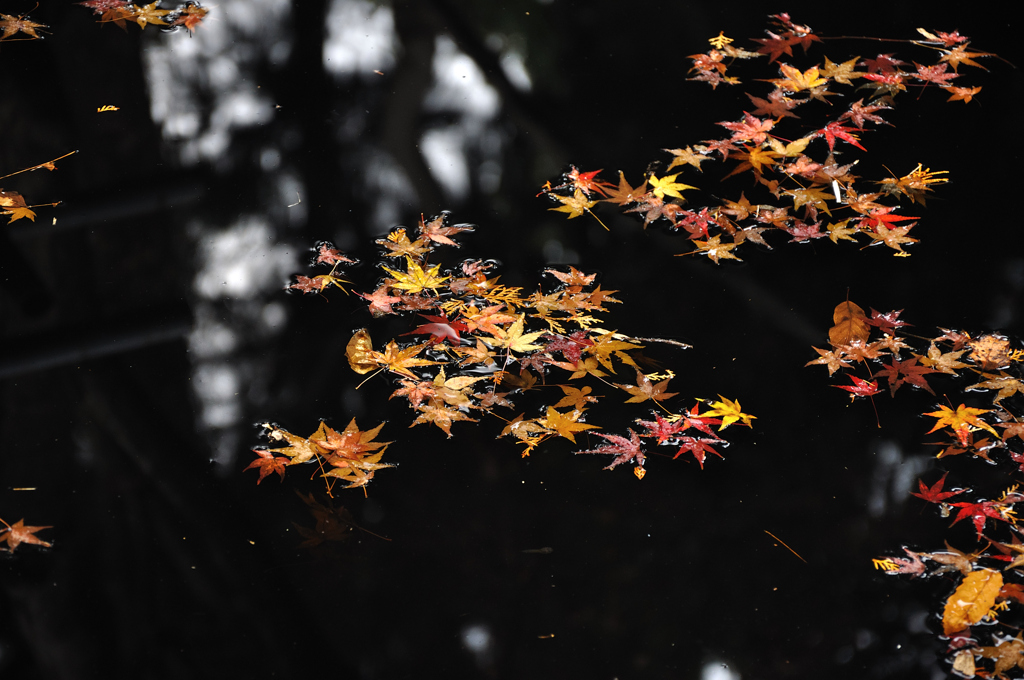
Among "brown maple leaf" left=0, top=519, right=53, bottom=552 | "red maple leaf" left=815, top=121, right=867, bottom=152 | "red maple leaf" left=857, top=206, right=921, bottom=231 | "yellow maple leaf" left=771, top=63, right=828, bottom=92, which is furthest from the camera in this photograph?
"yellow maple leaf" left=771, top=63, right=828, bottom=92

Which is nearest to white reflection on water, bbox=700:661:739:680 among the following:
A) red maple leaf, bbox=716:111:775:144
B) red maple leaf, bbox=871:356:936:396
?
red maple leaf, bbox=871:356:936:396

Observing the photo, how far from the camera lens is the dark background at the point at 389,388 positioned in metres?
1.36

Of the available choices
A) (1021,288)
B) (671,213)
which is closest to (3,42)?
(671,213)

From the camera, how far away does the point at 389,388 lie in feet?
5.61

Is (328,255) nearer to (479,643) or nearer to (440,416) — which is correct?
(440,416)

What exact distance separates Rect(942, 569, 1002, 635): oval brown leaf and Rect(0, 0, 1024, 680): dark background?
48mm

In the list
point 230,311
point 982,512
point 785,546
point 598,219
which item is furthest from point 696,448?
point 230,311

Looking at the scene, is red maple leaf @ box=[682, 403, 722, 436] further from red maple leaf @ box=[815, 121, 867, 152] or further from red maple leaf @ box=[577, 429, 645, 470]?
red maple leaf @ box=[815, 121, 867, 152]

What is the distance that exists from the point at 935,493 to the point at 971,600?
24cm

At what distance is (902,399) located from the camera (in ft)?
5.65

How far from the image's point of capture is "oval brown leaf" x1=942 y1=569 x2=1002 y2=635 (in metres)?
1.37

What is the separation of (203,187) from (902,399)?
2.08 meters

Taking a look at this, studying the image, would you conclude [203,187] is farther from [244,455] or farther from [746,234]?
[746,234]

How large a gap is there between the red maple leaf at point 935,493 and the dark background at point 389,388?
6cm
